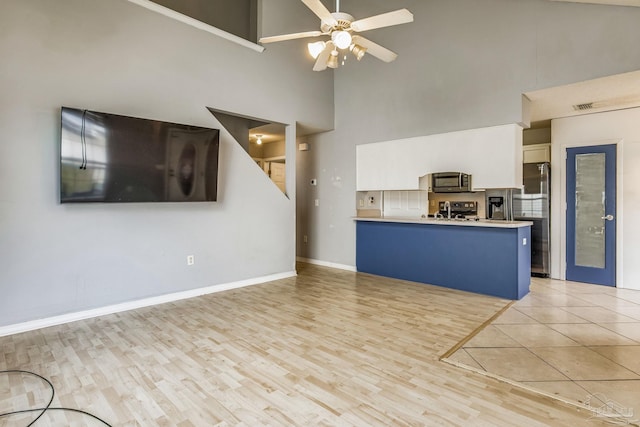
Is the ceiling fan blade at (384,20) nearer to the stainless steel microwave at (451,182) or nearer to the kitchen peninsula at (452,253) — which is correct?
the stainless steel microwave at (451,182)

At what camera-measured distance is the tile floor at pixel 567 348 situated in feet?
7.09

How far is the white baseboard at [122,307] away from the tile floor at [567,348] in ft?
9.72

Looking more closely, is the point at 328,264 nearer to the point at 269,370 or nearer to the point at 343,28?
the point at 269,370

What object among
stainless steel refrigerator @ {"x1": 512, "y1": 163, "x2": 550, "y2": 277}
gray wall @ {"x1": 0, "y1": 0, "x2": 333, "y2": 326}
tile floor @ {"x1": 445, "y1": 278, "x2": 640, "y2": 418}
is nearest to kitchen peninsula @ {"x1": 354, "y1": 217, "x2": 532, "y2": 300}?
tile floor @ {"x1": 445, "y1": 278, "x2": 640, "y2": 418}

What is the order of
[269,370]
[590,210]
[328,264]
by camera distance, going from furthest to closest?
[328,264] < [590,210] < [269,370]

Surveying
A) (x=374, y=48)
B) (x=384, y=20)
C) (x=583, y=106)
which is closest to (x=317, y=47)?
(x=374, y=48)

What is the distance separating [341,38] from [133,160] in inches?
94.0

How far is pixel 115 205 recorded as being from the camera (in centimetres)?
360

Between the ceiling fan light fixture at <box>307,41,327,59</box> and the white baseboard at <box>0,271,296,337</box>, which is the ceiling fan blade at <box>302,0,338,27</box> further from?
the white baseboard at <box>0,271,296,337</box>

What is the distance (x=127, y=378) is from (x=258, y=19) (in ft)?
15.3

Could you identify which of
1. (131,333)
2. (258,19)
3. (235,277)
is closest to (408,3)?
(258,19)

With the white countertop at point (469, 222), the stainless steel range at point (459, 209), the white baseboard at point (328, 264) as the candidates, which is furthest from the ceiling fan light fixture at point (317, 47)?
the white baseboard at point (328, 264)

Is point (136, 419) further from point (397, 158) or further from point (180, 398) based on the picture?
point (397, 158)

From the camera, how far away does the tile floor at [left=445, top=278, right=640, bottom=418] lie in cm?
216
